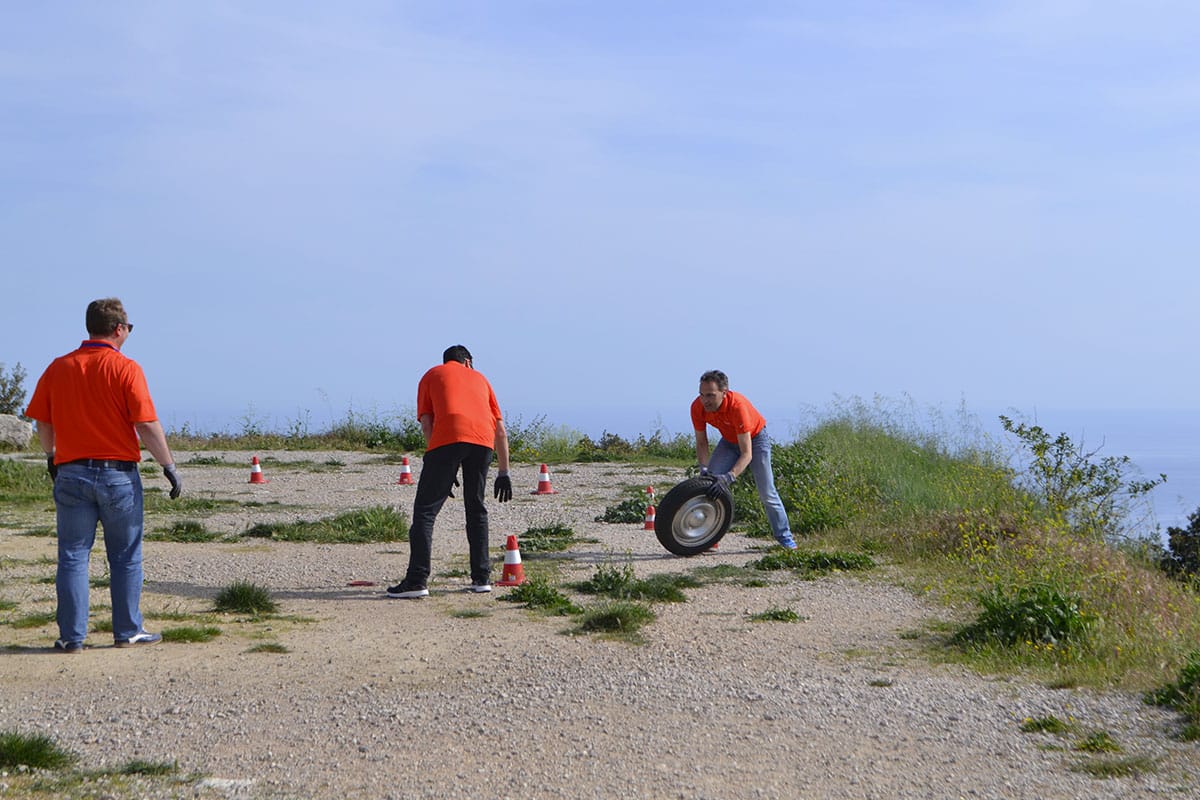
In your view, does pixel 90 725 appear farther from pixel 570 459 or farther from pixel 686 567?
pixel 570 459

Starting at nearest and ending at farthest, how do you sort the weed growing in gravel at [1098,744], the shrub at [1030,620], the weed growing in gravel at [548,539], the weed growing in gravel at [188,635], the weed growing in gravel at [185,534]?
1. the weed growing in gravel at [1098,744]
2. the shrub at [1030,620]
3. the weed growing in gravel at [188,635]
4. the weed growing in gravel at [548,539]
5. the weed growing in gravel at [185,534]

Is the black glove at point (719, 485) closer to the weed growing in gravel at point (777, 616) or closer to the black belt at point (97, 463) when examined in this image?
the weed growing in gravel at point (777, 616)

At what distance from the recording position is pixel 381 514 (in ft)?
41.3

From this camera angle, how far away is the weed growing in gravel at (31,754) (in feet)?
15.2

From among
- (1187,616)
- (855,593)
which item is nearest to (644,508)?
(855,593)

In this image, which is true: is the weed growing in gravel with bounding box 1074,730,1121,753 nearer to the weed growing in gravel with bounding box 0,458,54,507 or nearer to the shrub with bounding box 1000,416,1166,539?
the shrub with bounding box 1000,416,1166,539

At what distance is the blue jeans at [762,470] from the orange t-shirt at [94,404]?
19.0ft

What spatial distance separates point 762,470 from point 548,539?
2328 mm

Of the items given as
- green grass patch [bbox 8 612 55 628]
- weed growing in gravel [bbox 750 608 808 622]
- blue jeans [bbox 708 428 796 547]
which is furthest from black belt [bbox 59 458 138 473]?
blue jeans [bbox 708 428 796 547]

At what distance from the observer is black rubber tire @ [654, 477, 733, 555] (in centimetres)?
1084

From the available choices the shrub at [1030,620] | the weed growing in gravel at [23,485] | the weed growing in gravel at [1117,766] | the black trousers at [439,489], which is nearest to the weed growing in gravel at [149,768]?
the weed growing in gravel at [1117,766]

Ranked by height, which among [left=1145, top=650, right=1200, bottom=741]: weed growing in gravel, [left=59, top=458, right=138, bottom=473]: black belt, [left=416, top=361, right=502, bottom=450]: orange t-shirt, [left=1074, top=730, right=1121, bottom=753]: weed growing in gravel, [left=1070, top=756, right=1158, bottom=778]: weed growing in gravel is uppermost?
[left=416, top=361, right=502, bottom=450]: orange t-shirt

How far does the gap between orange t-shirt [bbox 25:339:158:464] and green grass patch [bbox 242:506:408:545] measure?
5248 millimetres

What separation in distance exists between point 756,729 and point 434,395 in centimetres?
421
